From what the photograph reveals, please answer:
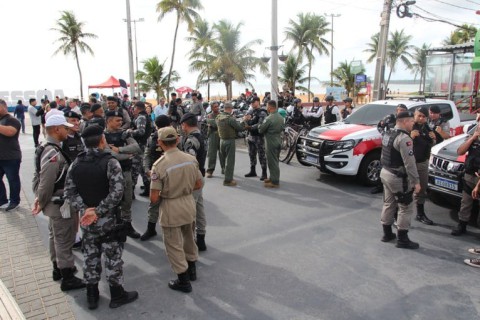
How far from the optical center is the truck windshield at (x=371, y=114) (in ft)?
26.5

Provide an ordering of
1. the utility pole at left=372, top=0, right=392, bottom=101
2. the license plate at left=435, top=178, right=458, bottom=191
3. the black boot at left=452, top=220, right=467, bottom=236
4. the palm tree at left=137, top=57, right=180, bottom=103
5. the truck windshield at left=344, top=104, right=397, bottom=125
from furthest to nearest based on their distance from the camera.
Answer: the palm tree at left=137, top=57, right=180, bottom=103 < the utility pole at left=372, top=0, right=392, bottom=101 < the truck windshield at left=344, top=104, right=397, bottom=125 < the license plate at left=435, top=178, right=458, bottom=191 < the black boot at left=452, top=220, right=467, bottom=236

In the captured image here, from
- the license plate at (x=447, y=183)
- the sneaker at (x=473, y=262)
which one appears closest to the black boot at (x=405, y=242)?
the sneaker at (x=473, y=262)

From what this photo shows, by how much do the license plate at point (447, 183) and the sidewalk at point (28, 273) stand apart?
5.24 m

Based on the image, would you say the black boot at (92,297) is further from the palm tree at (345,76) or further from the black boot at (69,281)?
the palm tree at (345,76)

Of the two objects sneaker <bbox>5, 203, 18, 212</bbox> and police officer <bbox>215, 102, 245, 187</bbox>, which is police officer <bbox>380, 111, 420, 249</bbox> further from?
sneaker <bbox>5, 203, 18, 212</bbox>

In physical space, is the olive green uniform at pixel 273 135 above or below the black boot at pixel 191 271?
above

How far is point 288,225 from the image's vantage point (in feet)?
18.9

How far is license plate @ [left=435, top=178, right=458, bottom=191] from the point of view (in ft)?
17.8

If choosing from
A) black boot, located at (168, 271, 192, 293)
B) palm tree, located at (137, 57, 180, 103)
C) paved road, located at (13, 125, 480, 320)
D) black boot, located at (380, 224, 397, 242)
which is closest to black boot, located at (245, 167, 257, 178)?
paved road, located at (13, 125, 480, 320)

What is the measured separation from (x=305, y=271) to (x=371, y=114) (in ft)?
16.9

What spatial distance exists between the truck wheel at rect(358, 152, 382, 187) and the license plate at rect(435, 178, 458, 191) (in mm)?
1914

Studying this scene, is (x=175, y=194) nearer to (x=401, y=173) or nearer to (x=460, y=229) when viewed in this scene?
(x=401, y=173)

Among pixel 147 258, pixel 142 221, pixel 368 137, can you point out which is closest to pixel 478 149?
pixel 368 137

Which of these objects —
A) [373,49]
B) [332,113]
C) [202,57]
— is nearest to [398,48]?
[373,49]
